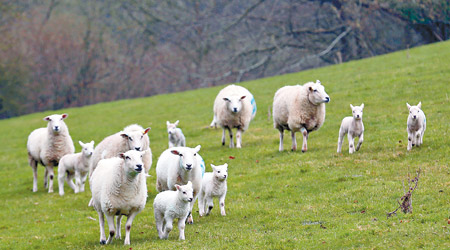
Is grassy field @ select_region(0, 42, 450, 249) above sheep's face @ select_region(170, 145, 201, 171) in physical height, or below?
below

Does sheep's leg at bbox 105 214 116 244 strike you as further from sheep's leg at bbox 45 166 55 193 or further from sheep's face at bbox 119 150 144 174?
sheep's leg at bbox 45 166 55 193

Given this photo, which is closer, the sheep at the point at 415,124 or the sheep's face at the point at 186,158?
Answer: the sheep's face at the point at 186,158

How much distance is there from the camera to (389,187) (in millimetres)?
11266

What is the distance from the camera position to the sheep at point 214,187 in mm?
10789

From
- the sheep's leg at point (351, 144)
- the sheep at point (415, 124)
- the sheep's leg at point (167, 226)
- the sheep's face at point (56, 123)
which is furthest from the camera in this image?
the sheep's face at point (56, 123)

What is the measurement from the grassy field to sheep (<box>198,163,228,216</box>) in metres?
0.25

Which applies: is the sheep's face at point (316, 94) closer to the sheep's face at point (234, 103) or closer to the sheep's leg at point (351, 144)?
the sheep's leg at point (351, 144)

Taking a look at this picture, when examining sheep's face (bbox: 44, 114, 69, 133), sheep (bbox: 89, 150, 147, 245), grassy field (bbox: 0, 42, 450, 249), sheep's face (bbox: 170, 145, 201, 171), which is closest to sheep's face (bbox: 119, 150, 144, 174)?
sheep (bbox: 89, 150, 147, 245)

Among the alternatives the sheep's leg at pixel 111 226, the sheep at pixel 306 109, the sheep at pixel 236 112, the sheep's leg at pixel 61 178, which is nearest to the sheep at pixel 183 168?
the sheep's leg at pixel 111 226

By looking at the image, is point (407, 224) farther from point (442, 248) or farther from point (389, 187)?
point (389, 187)

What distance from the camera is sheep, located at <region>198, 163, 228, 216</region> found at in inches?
425

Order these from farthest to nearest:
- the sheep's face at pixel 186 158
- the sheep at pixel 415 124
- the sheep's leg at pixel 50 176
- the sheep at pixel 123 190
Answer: the sheep's leg at pixel 50 176
the sheep at pixel 415 124
the sheep's face at pixel 186 158
the sheep at pixel 123 190

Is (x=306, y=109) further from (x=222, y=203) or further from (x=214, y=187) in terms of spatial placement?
(x=214, y=187)

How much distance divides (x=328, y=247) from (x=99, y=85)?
49.2 meters
